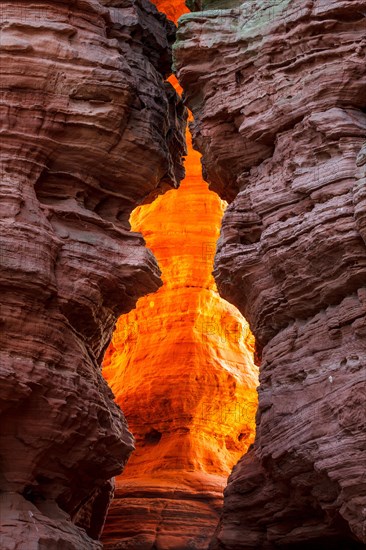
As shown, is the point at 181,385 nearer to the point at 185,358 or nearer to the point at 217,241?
the point at 185,358

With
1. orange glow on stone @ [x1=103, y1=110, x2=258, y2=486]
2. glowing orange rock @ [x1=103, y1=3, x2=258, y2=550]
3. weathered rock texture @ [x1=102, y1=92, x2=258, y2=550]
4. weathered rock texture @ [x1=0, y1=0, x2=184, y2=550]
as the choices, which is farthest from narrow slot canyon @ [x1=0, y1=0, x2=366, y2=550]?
orange glow on stone @ [x1=103, y1=110, x2=258, y2=486]

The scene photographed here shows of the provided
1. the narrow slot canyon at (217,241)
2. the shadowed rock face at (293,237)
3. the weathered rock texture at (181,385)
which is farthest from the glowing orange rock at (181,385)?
the shadowed rock face at (293,237)

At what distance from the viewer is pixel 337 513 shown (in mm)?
11969

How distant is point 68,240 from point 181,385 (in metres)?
8.49

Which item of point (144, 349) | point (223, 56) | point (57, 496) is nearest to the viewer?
point (57, 496)

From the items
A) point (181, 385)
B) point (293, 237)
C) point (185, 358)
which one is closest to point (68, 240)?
point (293, 237)

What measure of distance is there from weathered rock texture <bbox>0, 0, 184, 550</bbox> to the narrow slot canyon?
0.03 meters

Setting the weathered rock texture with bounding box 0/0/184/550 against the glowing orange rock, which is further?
the glowing orange rock

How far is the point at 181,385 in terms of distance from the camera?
21531 mm

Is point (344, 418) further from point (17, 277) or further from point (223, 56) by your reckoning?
point (223, 56)

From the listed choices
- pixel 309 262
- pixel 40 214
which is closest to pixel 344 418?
pixel 309 262

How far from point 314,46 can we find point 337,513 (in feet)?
22.8

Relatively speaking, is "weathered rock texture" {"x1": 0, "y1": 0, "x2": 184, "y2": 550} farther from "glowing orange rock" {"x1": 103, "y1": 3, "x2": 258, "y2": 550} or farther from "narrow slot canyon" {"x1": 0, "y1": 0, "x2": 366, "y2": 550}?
"glowing orange rock" {"x1": 103, "y1": 3, "x2": 258, "y2": 550}

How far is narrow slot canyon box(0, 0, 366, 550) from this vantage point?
12.2m
